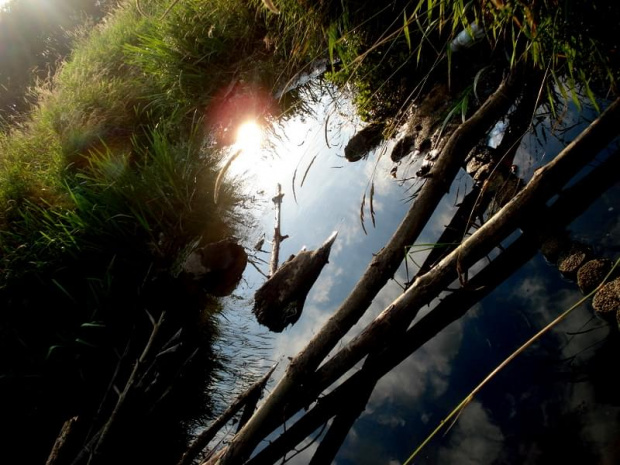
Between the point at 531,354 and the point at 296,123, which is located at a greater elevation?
the point at 296,123

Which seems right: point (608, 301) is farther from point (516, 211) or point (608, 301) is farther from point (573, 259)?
point (516, 211)

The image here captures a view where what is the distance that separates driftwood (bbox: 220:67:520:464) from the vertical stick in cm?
94

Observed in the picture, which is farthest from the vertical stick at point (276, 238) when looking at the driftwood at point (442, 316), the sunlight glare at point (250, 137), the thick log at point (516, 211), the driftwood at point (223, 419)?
the thick log at point (516, 211)

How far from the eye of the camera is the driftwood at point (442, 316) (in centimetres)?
100

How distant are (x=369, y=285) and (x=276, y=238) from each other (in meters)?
1.19

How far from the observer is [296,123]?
292cm

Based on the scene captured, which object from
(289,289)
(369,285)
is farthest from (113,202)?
(369,285)

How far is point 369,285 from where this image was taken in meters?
1.00

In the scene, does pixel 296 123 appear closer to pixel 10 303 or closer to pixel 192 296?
pixel 192 296

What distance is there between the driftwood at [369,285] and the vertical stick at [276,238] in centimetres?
94

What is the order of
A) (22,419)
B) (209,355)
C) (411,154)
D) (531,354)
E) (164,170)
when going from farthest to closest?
1. (164,170)
2. (209,355)
3. (411,154)
4. (22,419)
5. (531,354)

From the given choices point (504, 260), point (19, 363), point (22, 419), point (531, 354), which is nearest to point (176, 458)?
point (22, 419)

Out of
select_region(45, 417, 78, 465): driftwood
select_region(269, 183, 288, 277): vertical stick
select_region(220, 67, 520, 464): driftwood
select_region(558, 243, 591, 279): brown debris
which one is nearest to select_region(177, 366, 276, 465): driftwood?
select_region(220, 67, 520, 464): driftwood

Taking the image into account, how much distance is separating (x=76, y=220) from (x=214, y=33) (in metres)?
1.87
